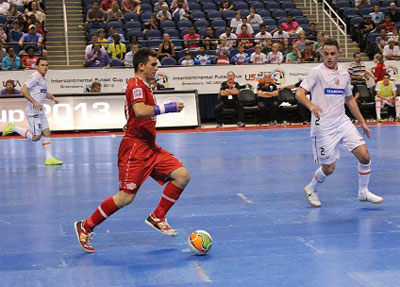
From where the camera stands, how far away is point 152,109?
6566mm

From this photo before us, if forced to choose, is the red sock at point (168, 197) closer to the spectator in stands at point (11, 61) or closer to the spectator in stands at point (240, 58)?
the spectator in stands at point (11, 61)

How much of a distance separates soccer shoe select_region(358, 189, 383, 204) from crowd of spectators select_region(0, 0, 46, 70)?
48.5ft

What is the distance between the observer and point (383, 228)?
7480mm

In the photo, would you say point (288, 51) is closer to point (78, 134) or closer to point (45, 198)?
point (78, 134)

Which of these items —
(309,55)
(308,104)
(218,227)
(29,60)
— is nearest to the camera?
(218,227)

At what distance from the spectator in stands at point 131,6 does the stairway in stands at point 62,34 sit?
1.85m

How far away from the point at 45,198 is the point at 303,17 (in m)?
18.4

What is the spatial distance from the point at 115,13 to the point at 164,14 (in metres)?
1.80

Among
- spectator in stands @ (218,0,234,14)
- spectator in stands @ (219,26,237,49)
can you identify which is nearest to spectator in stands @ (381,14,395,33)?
spectator in stands @ (218,0,234,14)

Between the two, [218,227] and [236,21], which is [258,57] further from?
[218,227]

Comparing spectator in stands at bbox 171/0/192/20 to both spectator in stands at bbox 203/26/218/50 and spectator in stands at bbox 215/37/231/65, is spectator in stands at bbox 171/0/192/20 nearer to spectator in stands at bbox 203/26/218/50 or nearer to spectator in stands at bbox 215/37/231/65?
spectator in stands at bbox 203/26/218/50

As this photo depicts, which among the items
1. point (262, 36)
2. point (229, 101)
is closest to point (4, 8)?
point (229, 101)

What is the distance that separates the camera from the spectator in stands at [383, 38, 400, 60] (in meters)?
23.1

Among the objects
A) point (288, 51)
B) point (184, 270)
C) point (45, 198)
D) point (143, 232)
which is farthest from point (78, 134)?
point (184, 270)
